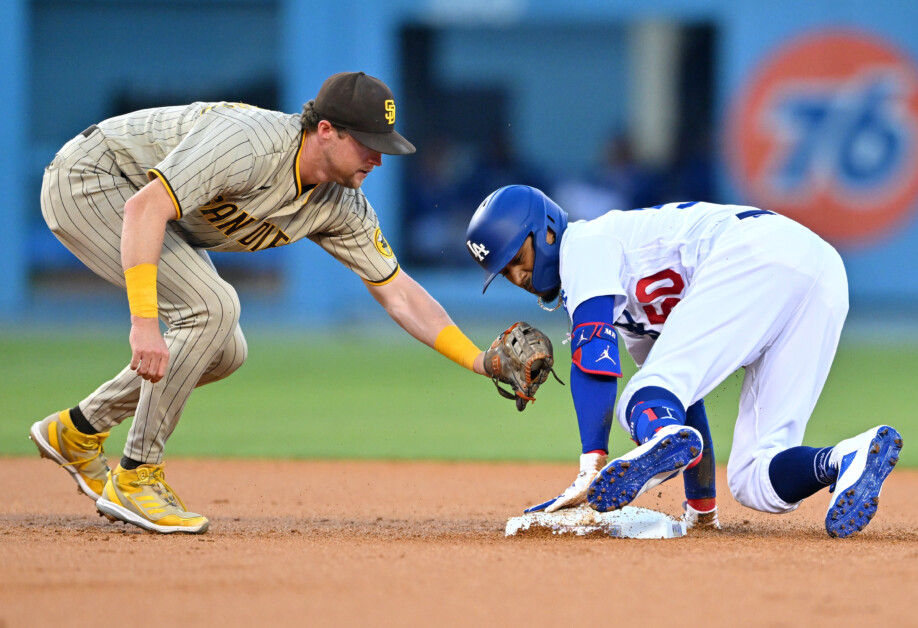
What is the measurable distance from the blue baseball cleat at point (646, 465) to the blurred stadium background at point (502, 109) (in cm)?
1185

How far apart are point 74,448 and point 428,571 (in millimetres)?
2060

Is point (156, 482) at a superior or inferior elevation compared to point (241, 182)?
inferior

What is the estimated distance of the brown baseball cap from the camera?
441cm

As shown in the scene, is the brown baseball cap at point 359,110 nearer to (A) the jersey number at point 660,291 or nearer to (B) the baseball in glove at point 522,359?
(B) the baseball in glove at point 522,359

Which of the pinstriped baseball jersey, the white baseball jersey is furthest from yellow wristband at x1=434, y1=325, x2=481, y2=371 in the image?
the white baseball jersey

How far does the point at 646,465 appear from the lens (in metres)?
3.78

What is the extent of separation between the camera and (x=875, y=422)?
822 centimetres

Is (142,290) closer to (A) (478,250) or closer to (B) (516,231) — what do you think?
(A) (478,250)

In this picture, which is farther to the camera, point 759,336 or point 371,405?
point 371,405

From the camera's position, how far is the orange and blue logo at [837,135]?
16.9 m

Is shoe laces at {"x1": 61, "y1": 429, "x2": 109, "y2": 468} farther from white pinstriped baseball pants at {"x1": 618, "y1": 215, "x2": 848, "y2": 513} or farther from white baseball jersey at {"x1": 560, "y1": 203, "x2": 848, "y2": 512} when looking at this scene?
white pinstriped baseball pants at {"x1": 618, "y1": 215, "x2": 848, "y2": 513}

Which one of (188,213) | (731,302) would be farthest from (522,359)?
(188,213)

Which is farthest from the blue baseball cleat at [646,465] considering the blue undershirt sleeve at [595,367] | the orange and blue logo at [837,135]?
the orange and blue logo at [837,135]

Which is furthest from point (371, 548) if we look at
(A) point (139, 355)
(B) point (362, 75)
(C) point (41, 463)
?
(C) point (41, 463)
